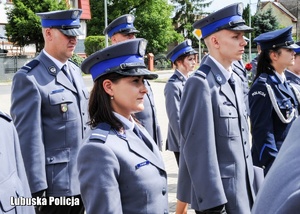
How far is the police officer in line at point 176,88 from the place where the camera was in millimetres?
6129

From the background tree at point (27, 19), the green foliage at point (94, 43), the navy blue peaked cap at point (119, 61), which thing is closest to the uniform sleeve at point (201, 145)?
the navy blue peaked cap at point (119, 61)

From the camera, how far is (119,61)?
8.93 feet

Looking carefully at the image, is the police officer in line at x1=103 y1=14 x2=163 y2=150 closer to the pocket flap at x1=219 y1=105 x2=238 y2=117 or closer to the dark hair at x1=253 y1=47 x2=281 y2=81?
the dark hair at x1=253 y1=47 x2=281 y2=81

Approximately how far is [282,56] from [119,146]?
2.38 metres

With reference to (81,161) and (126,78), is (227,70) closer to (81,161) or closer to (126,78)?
(126,78)

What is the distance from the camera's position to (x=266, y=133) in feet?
13.6

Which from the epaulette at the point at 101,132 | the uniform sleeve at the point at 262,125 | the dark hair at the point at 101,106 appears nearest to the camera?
the epaulette at the point at 101,132

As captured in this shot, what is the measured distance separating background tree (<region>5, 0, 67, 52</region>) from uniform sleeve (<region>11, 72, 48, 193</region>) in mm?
32801

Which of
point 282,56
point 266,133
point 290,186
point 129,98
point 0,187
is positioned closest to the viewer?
point 290,186

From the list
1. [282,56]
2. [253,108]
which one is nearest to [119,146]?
[253,108]

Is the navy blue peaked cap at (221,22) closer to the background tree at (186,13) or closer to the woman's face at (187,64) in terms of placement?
the woman's face at (187,64)

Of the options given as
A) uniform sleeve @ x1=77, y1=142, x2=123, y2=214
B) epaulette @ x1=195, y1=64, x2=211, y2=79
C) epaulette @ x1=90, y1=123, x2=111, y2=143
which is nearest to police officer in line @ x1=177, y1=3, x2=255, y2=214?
epaulette @ x1=195, y1=64, x2=211, y2=79

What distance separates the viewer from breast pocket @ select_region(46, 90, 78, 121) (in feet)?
13.0

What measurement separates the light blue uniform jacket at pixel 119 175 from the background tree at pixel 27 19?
34220mm
